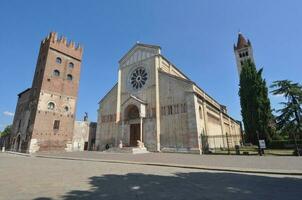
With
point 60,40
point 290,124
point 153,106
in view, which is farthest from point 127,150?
point 60,40

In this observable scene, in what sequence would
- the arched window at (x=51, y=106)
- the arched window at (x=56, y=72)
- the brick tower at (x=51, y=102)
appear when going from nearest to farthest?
the brick tower at (x=51, y=102) < the arched window at (x=51, y=106) < the arched window at (x=56, y=72)

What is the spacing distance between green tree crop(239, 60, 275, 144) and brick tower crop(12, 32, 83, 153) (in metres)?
30.2

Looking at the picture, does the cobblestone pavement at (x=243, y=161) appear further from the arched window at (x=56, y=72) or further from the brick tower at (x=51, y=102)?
the arched window at (x=56, y=72)

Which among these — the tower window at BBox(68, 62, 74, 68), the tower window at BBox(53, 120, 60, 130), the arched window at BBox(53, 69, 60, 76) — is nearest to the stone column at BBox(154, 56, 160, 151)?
the tower window at BBox(53, 120, 60, 130)

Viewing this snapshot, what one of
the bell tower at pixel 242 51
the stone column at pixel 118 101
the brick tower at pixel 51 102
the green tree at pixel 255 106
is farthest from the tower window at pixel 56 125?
the bell tower at pixel 242 51

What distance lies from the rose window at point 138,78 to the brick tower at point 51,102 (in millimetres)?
13847

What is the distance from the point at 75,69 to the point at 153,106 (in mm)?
20699

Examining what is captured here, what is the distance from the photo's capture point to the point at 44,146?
27.3 m

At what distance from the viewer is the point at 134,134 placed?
2475 cm

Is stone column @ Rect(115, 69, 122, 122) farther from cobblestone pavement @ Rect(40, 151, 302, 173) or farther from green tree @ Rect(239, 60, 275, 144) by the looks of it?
green tree @ Rect(239, 60, 275, 144)

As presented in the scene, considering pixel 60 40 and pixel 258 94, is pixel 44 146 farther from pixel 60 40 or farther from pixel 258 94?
pixel 258 94

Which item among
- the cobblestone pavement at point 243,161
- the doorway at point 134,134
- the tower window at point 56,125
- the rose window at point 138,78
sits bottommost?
the cobblestone pavement at point 243,161

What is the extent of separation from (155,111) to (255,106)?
49.1 ft

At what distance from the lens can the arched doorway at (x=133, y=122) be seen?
80.1ft
